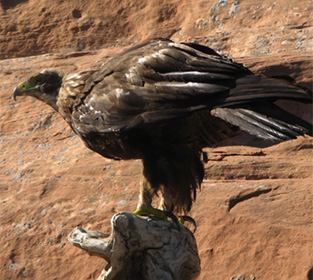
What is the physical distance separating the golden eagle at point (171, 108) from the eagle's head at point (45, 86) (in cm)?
13

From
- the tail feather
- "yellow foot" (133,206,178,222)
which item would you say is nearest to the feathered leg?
"yellow foot" (133,206,178,222)

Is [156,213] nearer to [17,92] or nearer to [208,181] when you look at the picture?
[17,92]

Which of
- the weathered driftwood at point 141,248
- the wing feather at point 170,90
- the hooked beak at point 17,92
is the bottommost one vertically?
the weathered driftwood at point 141,248

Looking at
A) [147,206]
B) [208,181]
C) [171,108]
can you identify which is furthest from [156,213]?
[208,181]

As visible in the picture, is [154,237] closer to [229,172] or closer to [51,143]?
[229,172]

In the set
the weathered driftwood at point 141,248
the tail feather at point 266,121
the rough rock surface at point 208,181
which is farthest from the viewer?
the rough rock surface at point 208,181

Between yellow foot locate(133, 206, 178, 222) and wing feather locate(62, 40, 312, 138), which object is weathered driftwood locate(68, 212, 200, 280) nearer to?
yellow foot locate(133, 206, 178, 222)

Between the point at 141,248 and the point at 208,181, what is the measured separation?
2386 mm

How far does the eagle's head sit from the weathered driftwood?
1.23 meters

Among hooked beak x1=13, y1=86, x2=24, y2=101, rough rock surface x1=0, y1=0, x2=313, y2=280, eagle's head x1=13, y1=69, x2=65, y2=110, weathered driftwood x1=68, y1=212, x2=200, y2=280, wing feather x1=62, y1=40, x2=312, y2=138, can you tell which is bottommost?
rough rock surface x1=0, y1=0, x2=313, y2=280

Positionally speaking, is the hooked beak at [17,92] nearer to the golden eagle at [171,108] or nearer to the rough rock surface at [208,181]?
the golden eagle at [171,108]

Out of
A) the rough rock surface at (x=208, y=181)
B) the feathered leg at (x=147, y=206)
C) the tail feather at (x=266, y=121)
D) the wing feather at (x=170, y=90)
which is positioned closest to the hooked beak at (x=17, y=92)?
the wing feather at (x=170, y=90)

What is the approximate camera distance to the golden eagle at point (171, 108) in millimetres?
5164

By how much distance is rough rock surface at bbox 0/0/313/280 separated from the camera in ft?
23.9
